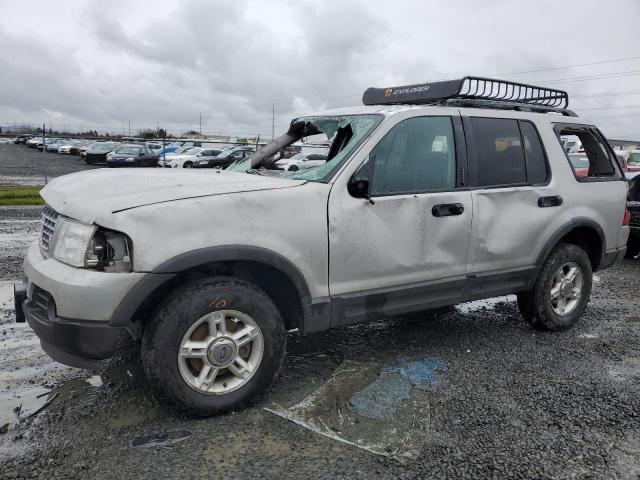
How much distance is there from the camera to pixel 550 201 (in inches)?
184

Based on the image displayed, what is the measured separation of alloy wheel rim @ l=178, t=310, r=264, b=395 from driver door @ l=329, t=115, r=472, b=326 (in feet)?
1.94

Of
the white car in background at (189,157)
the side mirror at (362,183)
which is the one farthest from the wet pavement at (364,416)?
the white car in background at (189,157)

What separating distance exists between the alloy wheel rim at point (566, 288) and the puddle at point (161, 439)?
3.37 meters

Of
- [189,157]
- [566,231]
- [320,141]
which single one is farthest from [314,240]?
[189,157]

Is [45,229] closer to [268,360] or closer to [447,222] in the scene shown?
[268,360]

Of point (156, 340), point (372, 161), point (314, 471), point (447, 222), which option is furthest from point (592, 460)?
point (156, 340)

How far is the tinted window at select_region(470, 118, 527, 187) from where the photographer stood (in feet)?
14.2

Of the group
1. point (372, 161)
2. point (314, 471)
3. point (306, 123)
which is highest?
point (306, 123)

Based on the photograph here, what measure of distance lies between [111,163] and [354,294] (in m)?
29.0

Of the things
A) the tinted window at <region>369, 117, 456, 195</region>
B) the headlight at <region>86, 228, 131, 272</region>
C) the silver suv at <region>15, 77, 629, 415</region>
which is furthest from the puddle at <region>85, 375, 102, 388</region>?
the tinted window at <region>369, 117, 456, 195</region>

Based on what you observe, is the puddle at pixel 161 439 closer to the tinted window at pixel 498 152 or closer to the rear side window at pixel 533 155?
the tinted window at pixel 498 152

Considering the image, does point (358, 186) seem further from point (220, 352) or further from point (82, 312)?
point (82, 312)

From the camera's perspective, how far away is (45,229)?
3445mm

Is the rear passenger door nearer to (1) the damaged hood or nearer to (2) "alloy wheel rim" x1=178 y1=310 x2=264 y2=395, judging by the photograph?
(1) the damaged hood
